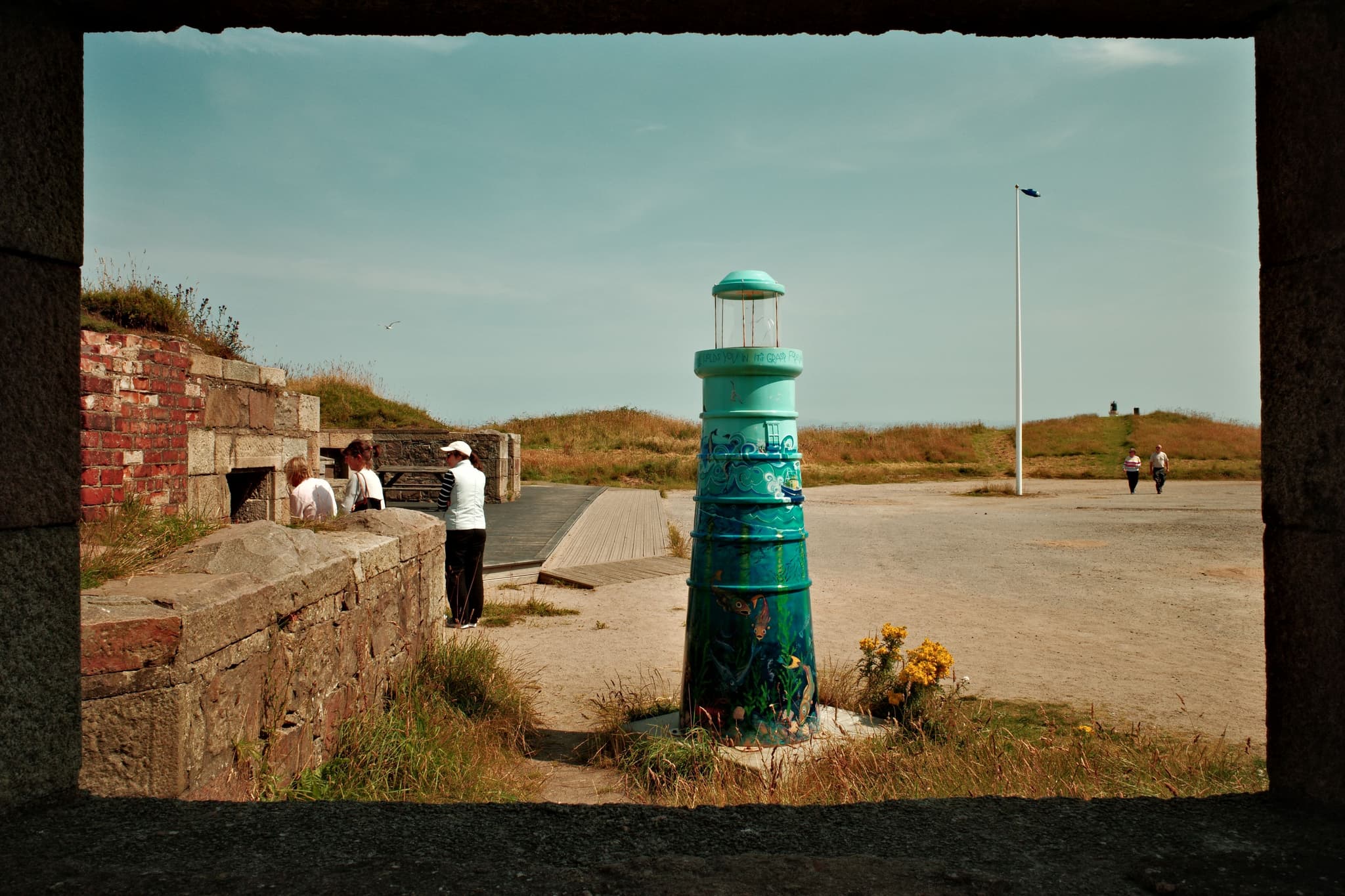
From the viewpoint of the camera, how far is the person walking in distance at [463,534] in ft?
26.7

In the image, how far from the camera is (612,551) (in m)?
14.2

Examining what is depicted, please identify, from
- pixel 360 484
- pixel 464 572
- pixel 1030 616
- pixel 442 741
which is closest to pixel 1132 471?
pixel 1030 616

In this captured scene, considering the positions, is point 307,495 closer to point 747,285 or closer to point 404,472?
point 747,285

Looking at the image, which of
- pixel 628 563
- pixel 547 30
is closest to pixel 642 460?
pixel 628 563

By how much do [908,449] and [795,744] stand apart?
42451 millimetres

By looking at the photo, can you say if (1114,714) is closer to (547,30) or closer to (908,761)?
(908,761)

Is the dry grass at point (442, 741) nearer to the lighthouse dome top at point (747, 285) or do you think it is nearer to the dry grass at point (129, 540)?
the dry grass at point (129, 540)

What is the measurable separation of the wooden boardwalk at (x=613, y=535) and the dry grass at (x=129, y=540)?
25.1ft

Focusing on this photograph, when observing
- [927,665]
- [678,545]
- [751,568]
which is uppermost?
[751,568]

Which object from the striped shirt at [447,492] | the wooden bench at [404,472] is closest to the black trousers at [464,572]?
the striped shirt at [447,492]

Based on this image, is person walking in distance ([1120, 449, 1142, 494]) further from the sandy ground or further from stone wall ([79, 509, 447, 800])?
stone wall ([79, 509, 447, 800])

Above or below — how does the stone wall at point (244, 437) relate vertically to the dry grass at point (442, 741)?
above

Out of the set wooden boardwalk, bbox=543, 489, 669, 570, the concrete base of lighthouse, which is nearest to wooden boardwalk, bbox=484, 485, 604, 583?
wooden boardwalk, bbox=543, 489, 669, 570

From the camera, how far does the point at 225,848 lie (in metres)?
2.32
